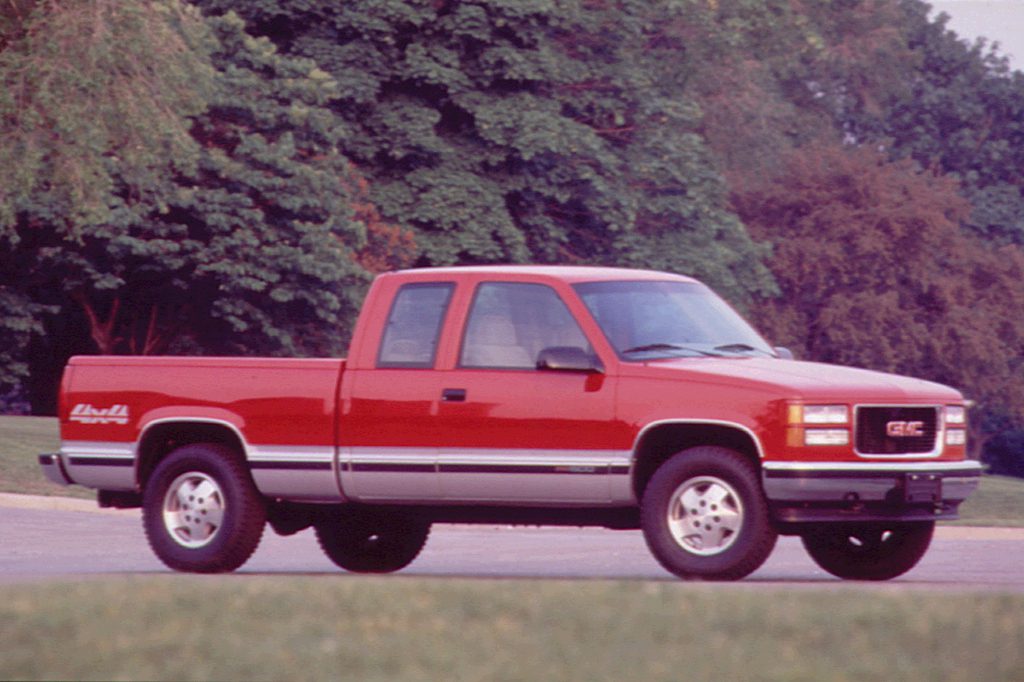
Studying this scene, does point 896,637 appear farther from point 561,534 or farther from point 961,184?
point 961,184

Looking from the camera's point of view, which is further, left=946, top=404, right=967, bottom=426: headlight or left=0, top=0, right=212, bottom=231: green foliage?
left=0, top=0, right=212, bottom=231: green foliage

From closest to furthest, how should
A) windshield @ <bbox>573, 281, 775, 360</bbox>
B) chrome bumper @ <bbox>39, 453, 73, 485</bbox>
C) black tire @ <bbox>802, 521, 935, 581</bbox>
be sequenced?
windshield @ <bbox>573, 281, 775, 360</bbox>
black tire @ <bbox>802, 521, 935, 581</bbox>
chrome bumper @ <bbox>39, 453, 73, 485</bbox>

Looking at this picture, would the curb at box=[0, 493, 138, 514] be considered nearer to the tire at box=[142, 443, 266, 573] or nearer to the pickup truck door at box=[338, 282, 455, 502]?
the tire at box=[142, 443, 266, 573]

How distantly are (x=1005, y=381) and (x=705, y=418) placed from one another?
48.9 m

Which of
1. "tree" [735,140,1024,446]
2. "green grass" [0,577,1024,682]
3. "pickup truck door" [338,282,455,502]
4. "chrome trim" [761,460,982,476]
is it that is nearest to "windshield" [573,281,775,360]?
"pickup truck door" [338,282,455,502]

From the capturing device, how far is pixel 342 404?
43.5ft

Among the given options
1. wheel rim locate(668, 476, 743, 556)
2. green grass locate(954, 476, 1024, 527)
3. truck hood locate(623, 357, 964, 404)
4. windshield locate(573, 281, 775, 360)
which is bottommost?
green grass locate(954, 476, 1024, 527)

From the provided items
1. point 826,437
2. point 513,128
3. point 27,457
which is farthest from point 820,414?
point 513,128

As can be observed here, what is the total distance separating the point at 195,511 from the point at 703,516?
3447mm

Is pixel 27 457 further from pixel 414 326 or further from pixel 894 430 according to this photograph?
pixel 894 430

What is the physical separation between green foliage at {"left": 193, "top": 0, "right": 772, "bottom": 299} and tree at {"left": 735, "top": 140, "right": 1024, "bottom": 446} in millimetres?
9363

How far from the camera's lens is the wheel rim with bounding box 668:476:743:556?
12.4 meters

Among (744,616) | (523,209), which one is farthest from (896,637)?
(523,209)

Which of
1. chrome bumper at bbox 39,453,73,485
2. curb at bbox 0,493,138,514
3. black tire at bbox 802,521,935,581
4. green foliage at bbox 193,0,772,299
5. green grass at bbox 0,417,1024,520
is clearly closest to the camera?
black tire at bbox 802,521,935,581
